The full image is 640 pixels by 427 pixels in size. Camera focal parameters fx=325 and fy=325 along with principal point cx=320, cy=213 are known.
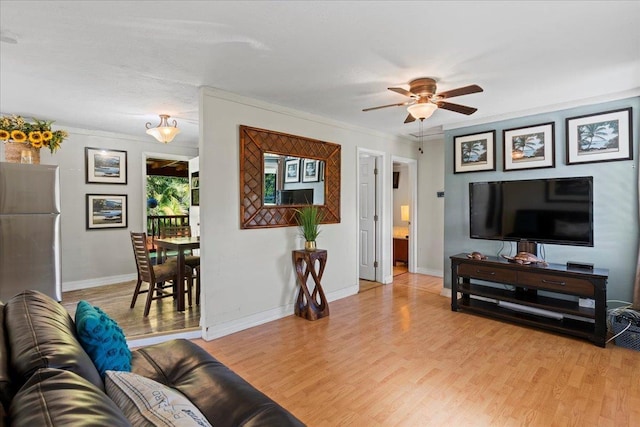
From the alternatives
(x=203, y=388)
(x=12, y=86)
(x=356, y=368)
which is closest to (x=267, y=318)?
(x=356, y=368)

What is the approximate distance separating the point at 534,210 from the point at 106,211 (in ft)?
19.3

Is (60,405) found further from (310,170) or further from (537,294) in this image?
(537,294)

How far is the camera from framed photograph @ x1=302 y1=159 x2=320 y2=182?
13.3 feet

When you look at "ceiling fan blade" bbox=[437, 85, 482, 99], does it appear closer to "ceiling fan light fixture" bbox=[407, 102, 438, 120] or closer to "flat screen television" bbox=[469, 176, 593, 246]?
"ceiling fan light fixture" bbox=[407, 102, 438, 120]

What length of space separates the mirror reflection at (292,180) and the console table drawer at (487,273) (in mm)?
1938

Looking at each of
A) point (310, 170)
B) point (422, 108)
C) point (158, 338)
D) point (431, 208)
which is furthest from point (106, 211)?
point (431, 208)

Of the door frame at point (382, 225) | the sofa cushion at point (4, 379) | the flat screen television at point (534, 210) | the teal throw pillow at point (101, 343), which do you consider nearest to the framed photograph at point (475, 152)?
the flat screen television at point (534, 210)

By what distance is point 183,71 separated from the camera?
9.16 feet

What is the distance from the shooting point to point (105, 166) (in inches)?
199

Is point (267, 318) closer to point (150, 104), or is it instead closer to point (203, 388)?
→ point (203, 388)

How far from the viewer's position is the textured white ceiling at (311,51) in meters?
1.94

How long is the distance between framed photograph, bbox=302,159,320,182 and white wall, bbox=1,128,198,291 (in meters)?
3.08

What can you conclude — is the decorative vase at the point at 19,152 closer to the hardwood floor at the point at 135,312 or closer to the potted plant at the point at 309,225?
the hardwood floor at the point at 135,312

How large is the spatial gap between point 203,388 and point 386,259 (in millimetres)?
4289
